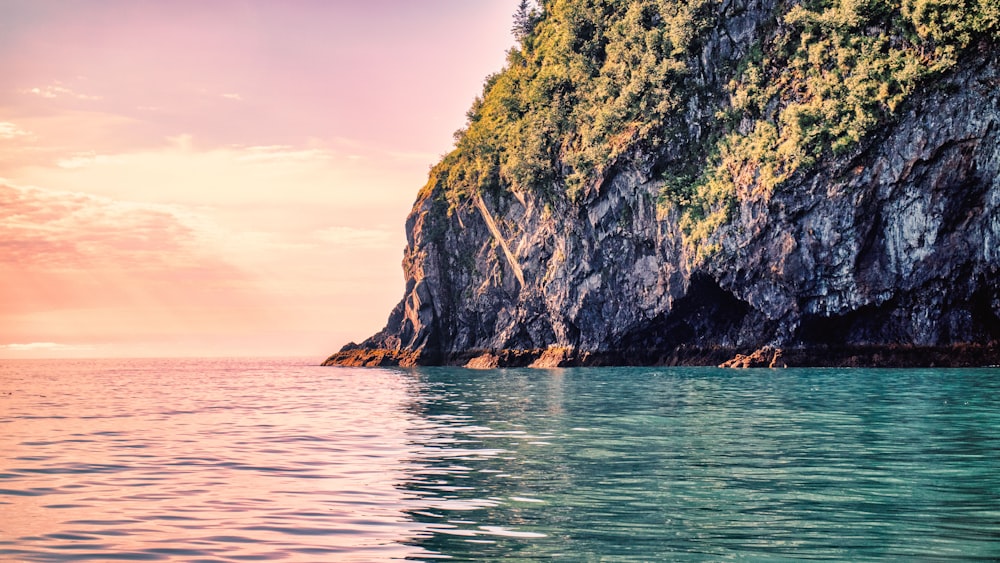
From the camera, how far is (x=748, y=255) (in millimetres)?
54906

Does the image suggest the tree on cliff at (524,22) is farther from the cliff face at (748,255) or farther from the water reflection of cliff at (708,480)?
the water reflection of cliff at (708,480)

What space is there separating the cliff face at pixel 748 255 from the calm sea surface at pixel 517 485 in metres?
28.8

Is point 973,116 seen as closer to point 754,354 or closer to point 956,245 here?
point 956,245

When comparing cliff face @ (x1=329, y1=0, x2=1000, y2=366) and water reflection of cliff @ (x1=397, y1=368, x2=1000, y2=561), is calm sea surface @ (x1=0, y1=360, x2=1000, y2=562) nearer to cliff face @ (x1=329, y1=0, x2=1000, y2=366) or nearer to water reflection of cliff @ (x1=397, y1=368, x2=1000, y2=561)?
water reflection of cliff @ (x1=397, y1=368, x2=1000, y2=561)

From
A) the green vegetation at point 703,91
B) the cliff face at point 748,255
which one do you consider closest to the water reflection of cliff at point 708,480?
the cliff face at point 748,255

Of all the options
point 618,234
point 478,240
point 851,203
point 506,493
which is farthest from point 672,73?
point 506,493

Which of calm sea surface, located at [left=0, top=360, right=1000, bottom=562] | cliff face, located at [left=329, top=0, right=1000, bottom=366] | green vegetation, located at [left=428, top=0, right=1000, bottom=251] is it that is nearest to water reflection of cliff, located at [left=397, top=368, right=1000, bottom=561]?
calm sea surface, located at [left=0, top=360, right=1000, bottom=562]

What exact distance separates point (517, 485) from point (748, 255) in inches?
1835

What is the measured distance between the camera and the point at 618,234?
65.6m

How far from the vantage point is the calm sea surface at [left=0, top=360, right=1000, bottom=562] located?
803 cm

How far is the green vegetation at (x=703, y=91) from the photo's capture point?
4856 cm

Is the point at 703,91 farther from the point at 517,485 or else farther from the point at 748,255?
the point at 517,485

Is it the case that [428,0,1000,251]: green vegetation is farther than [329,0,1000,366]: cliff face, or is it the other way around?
[428,0,1000,251]: green vegetation

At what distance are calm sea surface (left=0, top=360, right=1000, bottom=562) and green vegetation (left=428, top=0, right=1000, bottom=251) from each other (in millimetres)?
31095
